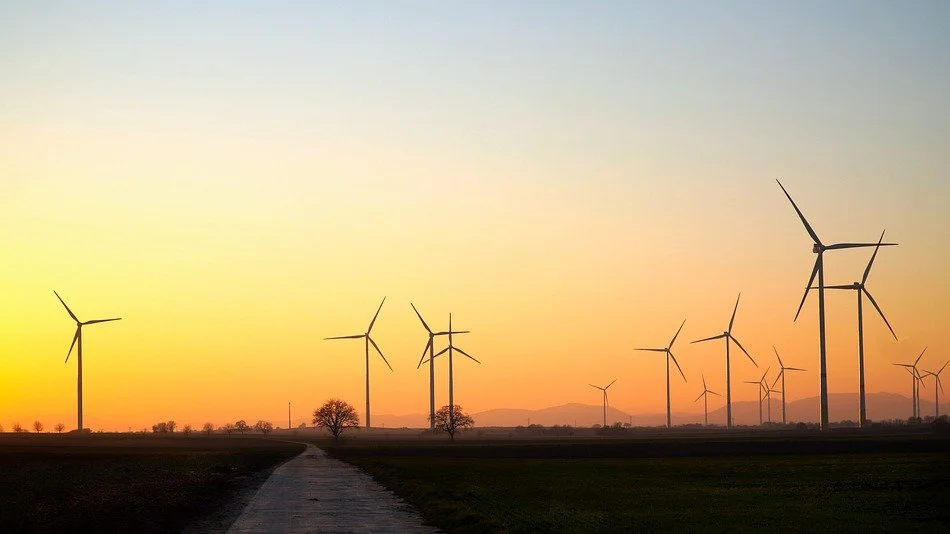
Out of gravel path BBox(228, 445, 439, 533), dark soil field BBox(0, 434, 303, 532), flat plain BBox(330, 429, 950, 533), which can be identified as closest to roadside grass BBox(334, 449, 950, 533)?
flat plain BBox(330, 429, 950, 533)

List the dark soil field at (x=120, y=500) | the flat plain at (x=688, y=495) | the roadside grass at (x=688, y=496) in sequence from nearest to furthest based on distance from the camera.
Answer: the dark soil field at (x=120, y=500) < the roadside grass at (x=688, y=496) < the flat plain at (x=688, y=495)

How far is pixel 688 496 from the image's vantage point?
5659 centimetres

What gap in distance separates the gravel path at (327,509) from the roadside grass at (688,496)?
141cm

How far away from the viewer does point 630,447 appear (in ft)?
456

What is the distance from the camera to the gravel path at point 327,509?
37.9 meters

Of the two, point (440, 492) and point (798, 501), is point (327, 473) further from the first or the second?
point (798, 501)

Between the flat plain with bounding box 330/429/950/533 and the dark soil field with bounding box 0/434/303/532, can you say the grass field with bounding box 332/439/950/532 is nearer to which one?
the flat plain with bounding box 330/429/950/533

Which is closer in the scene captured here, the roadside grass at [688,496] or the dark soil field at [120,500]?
the dark soil field at [120,500]

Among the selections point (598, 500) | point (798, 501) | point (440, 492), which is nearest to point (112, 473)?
point (440, 492)

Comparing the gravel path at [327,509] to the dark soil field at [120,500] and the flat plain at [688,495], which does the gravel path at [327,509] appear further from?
the dark soil field at [120,500]

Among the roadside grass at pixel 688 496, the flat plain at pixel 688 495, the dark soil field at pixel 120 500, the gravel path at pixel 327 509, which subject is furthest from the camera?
the flat plain at pixel 688 495

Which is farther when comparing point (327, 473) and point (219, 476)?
point (327, 473)

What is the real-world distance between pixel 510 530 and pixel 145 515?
613 inches

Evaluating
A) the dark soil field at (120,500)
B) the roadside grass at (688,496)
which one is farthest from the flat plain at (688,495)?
the dark soil field at (120,500)
